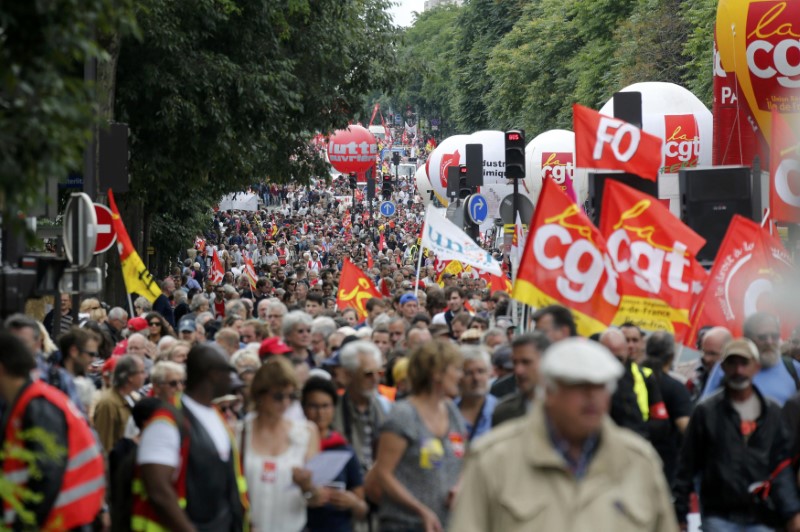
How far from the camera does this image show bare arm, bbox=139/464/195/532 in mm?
6973

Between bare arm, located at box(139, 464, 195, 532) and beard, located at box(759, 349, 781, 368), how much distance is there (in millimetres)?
4464

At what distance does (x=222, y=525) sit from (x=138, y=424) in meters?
1.55

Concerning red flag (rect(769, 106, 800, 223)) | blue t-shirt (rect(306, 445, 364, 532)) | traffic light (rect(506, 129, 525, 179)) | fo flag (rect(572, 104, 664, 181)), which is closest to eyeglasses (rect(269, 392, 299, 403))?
blue t-shirt (rect(306, 445, 364, 532))

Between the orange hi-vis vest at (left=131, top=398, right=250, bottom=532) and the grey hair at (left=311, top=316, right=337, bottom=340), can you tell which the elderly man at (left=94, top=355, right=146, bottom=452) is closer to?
the orange hi-vis vest at (left=131, top=398, right=250, bottom=532)

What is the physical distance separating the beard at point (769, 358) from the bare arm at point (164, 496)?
4.46m

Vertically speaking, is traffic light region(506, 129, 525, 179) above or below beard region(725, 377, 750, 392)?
above

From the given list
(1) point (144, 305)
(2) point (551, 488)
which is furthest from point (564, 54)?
(2) point (551, 488)

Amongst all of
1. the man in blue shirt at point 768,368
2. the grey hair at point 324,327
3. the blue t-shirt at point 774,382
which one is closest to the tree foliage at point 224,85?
the grey hair at point 324,327

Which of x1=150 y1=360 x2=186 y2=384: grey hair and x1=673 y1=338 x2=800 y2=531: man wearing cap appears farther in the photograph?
x1=150 y1=360 x2=186 y2=384: grey hair

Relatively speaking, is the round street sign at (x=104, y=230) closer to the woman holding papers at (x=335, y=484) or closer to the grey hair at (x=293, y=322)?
the grey hair at (x=293, y=322)

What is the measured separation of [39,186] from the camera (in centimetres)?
677

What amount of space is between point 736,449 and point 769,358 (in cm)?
182

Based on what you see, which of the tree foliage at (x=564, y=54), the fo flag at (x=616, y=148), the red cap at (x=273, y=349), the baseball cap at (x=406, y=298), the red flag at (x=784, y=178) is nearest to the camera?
the red cap at (x=273, y=349)

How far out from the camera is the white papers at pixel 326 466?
7789 mm
